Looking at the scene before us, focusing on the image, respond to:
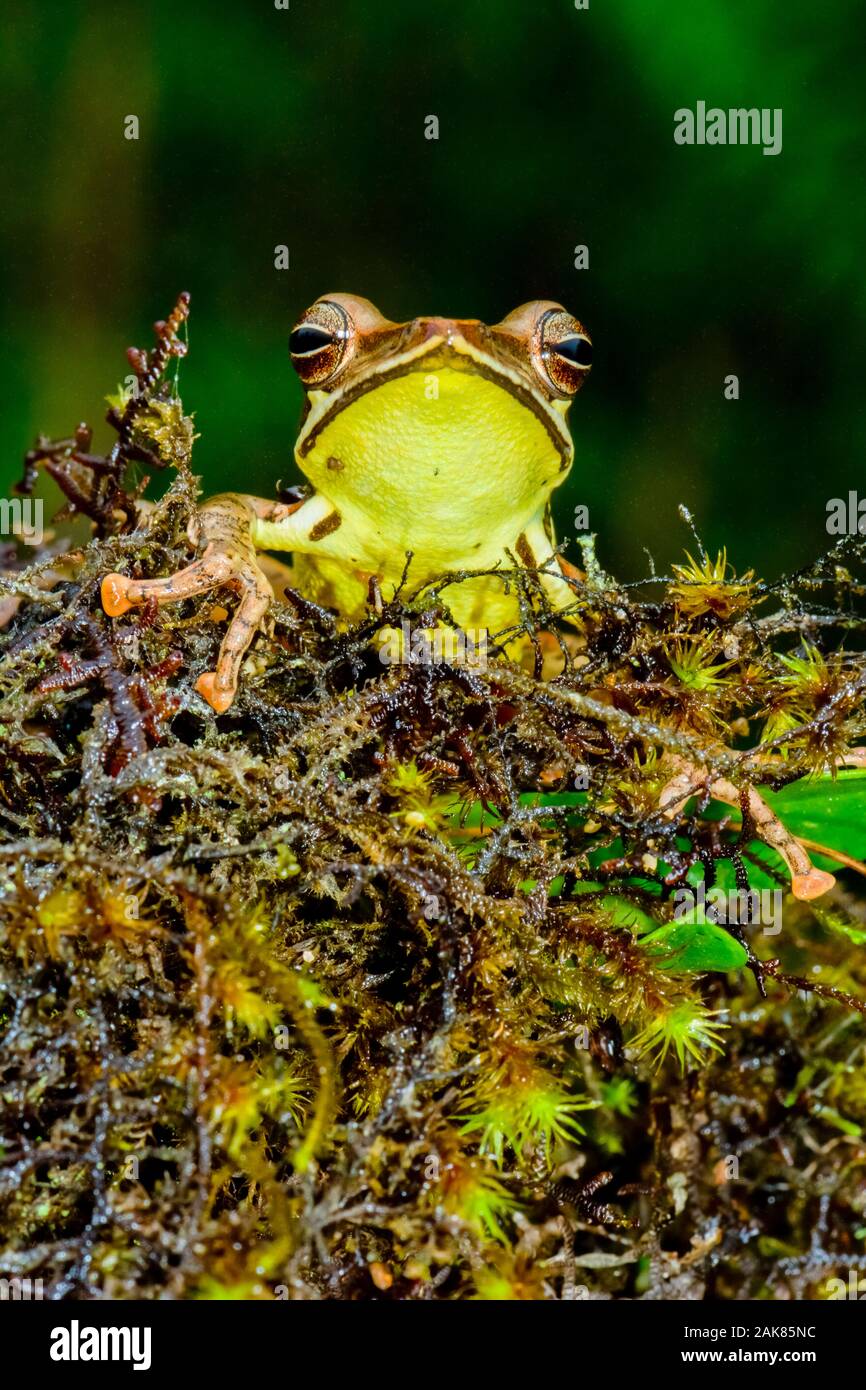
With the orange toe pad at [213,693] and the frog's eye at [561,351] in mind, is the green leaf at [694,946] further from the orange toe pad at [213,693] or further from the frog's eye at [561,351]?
the frog's eye at [561,351]

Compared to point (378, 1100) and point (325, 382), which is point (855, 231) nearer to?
point (325, 382)

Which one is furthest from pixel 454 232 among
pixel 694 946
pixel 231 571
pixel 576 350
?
pixel 694 946

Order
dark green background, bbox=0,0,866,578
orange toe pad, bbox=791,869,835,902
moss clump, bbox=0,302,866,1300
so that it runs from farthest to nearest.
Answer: dark green background, bbox=0,0,866,578 < orange toe pad, bbox=791,869,835,902 < moss clump, bbox=0,302,866,1300

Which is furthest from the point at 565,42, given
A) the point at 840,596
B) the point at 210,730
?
the point at 210,730

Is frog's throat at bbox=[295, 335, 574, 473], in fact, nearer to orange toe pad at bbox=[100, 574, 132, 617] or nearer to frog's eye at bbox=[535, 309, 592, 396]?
frog's eye at bbox=[535, 309, 592, 396]

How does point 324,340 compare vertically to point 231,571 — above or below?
above

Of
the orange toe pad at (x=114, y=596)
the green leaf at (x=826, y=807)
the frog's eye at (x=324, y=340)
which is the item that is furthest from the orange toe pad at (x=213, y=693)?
the green leaf at (x=826, y=807)

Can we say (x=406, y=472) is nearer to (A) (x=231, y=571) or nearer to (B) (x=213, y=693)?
(A) (x=231, y=571)

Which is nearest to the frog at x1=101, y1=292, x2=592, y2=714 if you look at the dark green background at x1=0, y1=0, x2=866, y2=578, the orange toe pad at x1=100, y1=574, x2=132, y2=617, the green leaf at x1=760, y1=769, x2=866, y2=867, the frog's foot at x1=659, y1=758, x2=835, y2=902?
the orange toe pad at x1=100, y1=574, x2=132, y2=617
